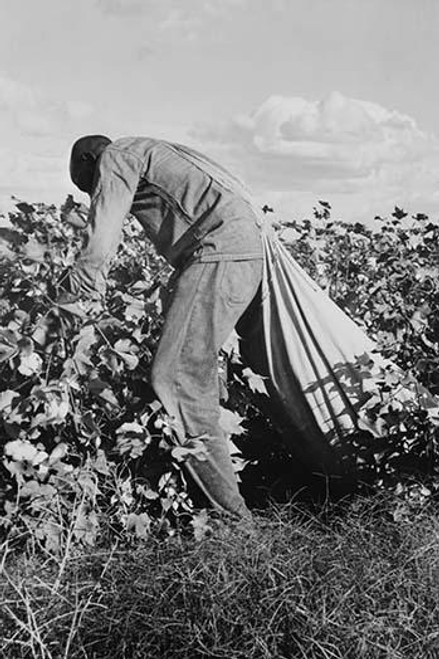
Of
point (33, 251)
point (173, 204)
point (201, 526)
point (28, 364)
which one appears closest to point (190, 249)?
point (173, 204)

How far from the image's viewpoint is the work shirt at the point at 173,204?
436 cm

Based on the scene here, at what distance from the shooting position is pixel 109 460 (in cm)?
455

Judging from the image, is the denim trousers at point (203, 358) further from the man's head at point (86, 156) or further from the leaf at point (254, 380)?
the man's head at point (86, 156)

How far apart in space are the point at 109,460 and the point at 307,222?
8.48ft

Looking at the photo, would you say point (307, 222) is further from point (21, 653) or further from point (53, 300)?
point (21, 653)

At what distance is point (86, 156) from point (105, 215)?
1.06 ft

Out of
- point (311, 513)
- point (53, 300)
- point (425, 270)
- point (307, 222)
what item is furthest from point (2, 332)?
point (307, 222)

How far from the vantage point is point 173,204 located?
177 inches

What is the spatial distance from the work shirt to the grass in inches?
39.7

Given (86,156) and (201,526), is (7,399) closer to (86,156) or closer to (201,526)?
(201,526)

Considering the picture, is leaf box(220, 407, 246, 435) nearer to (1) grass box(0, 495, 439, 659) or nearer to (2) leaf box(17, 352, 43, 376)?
(1) grass box(0, 495, 439, 659)

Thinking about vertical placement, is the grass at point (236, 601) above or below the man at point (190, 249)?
below

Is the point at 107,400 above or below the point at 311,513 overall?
above

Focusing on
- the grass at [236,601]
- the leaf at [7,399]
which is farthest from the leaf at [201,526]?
the leaf at [7,399]
